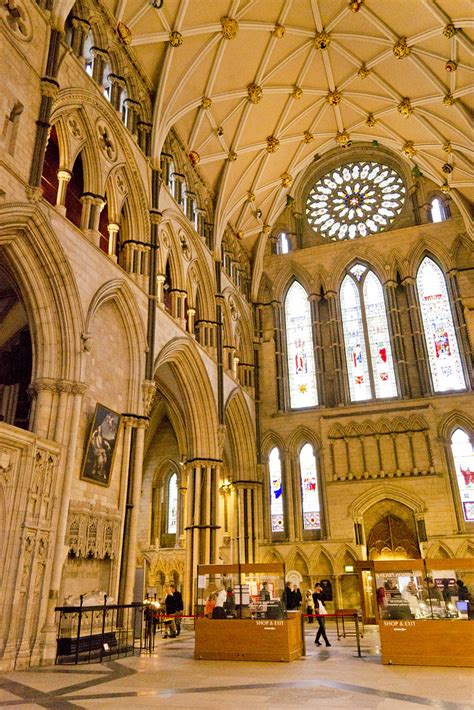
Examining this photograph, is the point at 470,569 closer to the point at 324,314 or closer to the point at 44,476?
the point at 44,476

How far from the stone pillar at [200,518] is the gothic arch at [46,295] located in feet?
27.7

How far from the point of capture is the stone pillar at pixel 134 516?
1199 cm

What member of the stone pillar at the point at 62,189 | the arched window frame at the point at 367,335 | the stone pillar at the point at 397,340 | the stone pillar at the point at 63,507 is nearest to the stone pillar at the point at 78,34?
the stone pillar at the point at 62,189

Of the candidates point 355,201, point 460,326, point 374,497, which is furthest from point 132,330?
point 355,201

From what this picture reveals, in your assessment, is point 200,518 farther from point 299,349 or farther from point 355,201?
point 355,201

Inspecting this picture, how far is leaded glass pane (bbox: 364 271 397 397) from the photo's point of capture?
2275 cm

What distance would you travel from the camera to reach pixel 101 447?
11891 mm

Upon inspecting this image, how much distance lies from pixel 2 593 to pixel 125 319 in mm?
6981

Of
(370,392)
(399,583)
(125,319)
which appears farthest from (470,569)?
(370,392)

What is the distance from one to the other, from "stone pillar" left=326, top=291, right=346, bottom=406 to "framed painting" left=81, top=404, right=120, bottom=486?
12.5 metres

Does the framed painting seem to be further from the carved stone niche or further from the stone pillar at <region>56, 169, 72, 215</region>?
the stone pillar at <region>56, 169, 72, 215</region>

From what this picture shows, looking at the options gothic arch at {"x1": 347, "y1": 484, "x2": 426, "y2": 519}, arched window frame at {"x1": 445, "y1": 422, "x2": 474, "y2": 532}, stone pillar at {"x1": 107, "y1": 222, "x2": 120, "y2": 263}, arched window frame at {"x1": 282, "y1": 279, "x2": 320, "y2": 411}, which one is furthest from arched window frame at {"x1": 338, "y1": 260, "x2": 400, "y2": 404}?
stone pillar at {"x1": 107, "y1": 222, "x2": 120, "y2": 263}

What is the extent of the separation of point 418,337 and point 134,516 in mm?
14699

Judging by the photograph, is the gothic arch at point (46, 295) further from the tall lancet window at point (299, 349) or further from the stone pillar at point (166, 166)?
the tall lancet window at point (299, 349)
